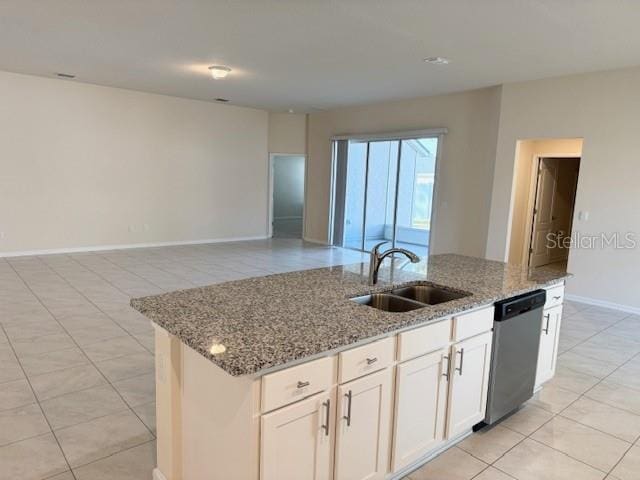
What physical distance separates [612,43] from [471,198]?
2.95 m

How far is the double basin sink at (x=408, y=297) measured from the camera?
241 centimetres

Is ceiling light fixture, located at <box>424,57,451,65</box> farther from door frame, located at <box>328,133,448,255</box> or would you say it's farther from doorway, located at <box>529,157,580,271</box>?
doorway, located at <box>529,157,580,271</box>

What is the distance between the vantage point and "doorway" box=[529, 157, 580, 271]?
23.7ft

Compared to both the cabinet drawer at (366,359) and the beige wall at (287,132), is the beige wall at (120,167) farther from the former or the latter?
the cabinet drawer at (366,359)

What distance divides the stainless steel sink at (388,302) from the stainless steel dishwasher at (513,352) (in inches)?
19.9

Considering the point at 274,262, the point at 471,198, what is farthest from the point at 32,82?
the point at 471,198

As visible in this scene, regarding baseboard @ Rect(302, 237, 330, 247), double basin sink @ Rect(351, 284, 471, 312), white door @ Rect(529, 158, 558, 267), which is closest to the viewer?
double basin sink @ Rect(351, 284, 471, 312)

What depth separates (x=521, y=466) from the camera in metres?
2.33

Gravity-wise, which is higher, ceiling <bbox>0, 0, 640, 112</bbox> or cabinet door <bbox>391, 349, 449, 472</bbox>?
ceiling <bbox>0, 0, 640, 112</bbox>

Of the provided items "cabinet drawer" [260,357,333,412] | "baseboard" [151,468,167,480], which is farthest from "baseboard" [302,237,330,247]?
"cabinet drawer" [260,357,333,412]

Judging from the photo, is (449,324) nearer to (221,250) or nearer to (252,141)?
(221,250)

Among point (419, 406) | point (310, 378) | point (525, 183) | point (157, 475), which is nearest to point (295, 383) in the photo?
point (310, 378)

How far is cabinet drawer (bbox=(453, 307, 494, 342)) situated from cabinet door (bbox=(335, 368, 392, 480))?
0.51 meters

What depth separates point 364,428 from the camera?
1.84 meters
